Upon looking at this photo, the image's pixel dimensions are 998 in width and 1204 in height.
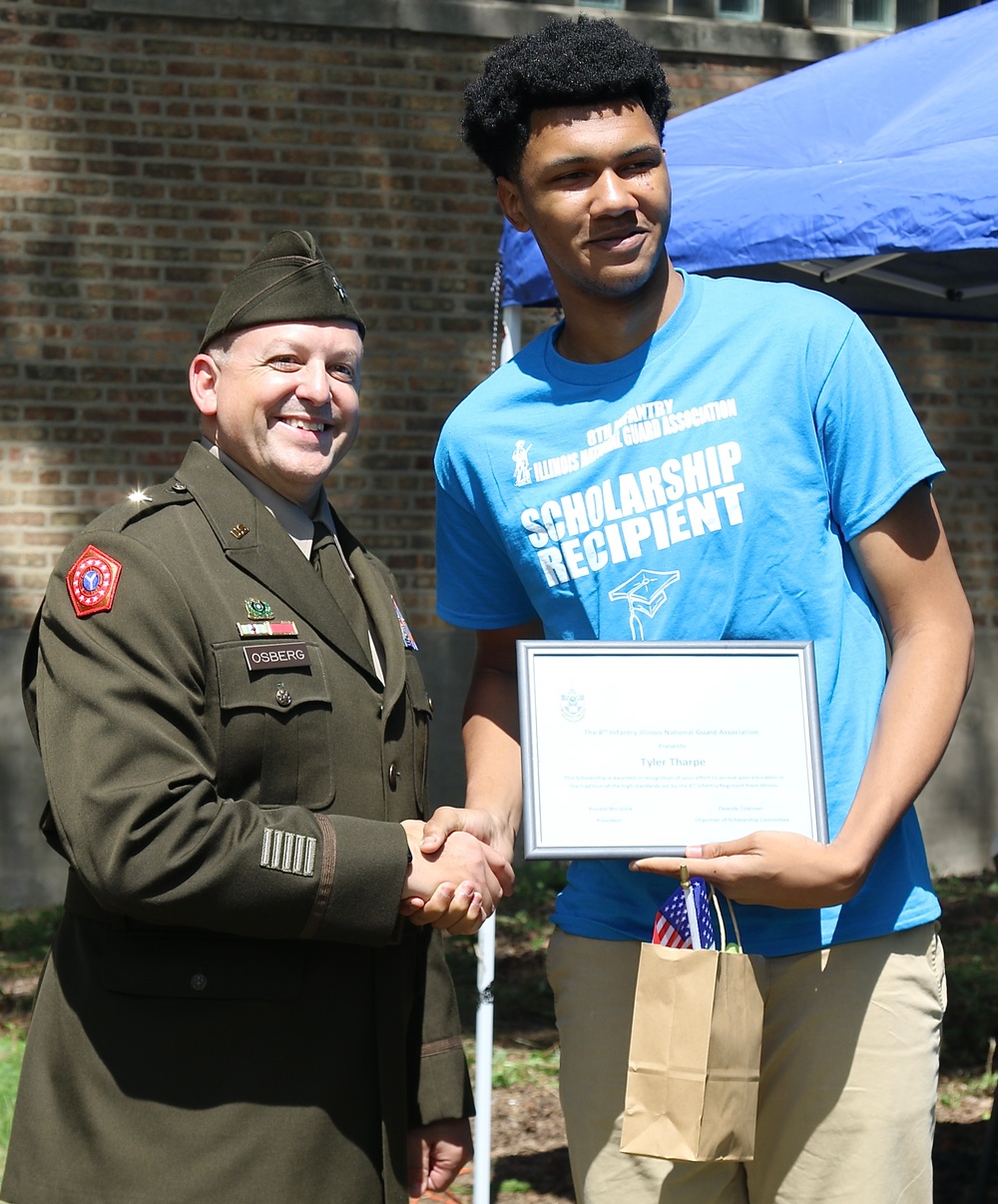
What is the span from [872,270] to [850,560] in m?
2.46

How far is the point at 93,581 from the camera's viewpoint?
2117 millimetres

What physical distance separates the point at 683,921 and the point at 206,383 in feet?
3.93

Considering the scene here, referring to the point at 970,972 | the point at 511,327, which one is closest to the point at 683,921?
the point at 511,327

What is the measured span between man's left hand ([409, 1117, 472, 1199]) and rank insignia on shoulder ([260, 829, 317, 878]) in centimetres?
62

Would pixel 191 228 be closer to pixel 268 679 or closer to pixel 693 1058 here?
pixel 268 679

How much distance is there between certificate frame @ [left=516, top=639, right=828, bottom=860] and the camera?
203cm

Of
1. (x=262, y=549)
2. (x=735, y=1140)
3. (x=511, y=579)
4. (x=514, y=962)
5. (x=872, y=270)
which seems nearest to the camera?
(x=735, y=1140)

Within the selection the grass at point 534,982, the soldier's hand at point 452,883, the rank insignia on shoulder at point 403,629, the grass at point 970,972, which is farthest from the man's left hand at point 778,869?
the grass at point 970,972

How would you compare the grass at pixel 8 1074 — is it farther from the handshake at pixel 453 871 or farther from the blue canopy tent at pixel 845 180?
the handshake at pixel 453 871

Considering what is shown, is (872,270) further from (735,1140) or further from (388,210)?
(388,210)

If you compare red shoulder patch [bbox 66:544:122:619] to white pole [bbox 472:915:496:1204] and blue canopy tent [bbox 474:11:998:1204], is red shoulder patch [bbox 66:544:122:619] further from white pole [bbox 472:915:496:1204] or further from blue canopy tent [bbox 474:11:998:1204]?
blue canopy tent [bbox 474:11:998:1204]

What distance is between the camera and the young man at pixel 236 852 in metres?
2.02

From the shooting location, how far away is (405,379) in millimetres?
7336

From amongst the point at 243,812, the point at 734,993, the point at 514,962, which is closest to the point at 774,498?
the point at 734,993
